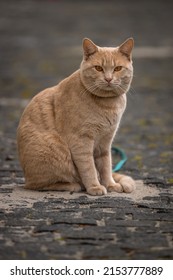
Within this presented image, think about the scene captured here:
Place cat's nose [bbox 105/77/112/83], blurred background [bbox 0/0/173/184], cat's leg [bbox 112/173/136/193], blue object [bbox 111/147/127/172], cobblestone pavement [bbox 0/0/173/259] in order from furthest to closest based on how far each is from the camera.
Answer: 1. blurred background [bbox 0/0/173/184]
2. blue object [bbox 111/147/127/172]
3. cat's leg [bbox 112/173/136/193]
4. cat's nose [bbox 105/77/112/83]
5. cobblestone pavement [bbox 0/0/173/259]

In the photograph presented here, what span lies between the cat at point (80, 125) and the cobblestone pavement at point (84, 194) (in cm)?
17

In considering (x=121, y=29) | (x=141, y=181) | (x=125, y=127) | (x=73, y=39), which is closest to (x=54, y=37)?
(x=73, y=39)

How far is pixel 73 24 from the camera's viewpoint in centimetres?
2486

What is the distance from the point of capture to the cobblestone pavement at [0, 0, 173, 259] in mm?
4219

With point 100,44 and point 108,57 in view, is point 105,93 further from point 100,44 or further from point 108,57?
point 100,44

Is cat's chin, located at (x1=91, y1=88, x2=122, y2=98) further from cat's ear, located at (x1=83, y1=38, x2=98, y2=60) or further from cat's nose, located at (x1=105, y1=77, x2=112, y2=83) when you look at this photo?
cat's ear, located at (x1=83, y1=38, x2=98, y2=60)

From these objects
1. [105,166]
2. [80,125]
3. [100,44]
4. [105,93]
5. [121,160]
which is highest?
[105,93]

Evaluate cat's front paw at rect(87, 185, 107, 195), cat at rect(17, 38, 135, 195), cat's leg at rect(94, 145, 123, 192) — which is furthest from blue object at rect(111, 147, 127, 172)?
cat's front paw at rect(87, 185, 107, 195)

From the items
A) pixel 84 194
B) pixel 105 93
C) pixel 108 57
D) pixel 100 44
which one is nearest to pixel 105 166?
pixel 84 194

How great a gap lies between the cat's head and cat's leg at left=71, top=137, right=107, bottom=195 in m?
0.47

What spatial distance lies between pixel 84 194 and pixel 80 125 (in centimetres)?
64

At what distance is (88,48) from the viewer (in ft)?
17.7

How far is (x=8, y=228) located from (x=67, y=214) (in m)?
0.56

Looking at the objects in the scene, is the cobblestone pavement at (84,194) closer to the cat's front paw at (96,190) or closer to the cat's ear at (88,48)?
the cat's front paw at (96,190)
